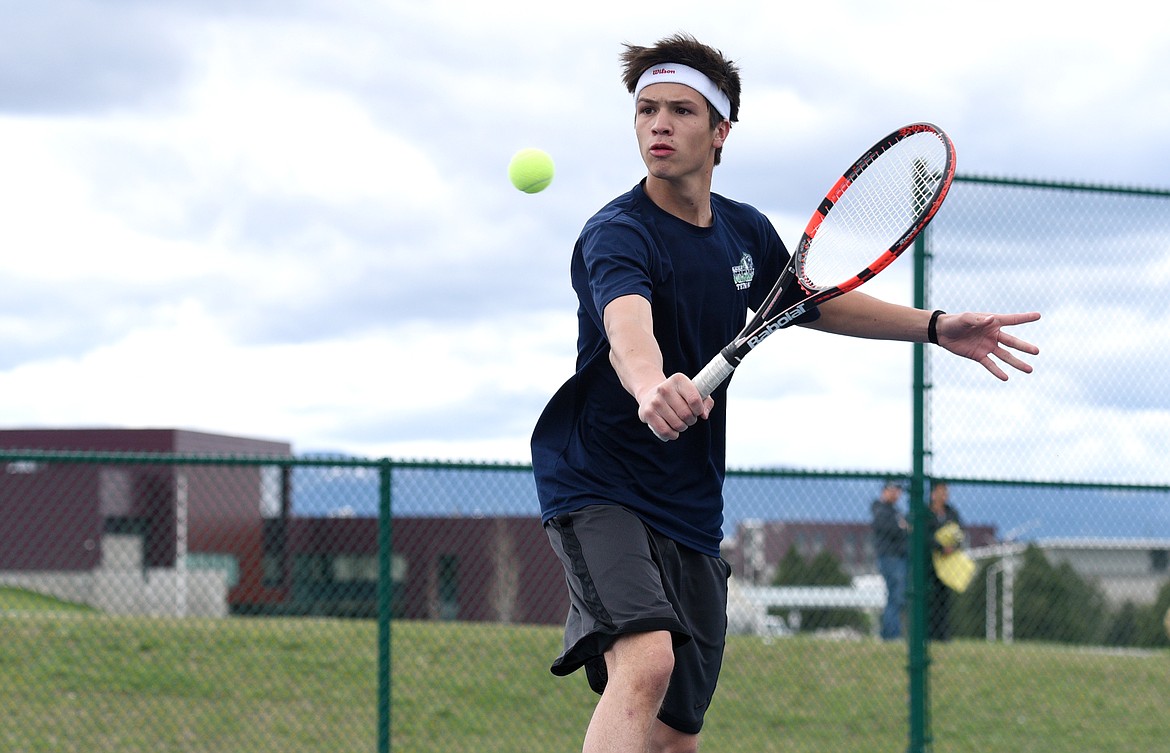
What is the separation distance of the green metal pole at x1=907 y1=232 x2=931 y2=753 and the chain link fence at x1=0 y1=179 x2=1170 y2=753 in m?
0.06

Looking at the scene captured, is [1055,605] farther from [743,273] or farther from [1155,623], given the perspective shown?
[743,273]

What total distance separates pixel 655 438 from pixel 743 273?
57cm

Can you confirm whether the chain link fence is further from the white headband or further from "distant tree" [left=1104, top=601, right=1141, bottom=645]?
the white headband

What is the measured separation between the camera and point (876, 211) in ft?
13.5

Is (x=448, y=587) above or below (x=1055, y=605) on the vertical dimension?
above

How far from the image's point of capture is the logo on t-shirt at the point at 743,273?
3.91m

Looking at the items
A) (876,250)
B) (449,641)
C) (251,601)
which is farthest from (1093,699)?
(876,250)

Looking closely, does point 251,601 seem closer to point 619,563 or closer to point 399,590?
point 399,590

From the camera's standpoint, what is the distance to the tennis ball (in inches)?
200

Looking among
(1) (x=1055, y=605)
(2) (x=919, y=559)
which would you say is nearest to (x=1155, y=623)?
(1) (x=1055, y=605)

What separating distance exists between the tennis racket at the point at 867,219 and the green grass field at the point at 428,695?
553 cm

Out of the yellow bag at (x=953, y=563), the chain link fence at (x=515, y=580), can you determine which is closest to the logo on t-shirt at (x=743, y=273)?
the chain link fence at (x=515, y=580)

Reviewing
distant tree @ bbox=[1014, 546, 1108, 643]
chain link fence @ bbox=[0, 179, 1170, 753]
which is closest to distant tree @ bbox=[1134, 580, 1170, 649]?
distant tree @ bbox=[1014, 546, 1108, 643]

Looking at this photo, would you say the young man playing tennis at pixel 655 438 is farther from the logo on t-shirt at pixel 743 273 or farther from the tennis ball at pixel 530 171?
the tennis ball at pixel 530 171
